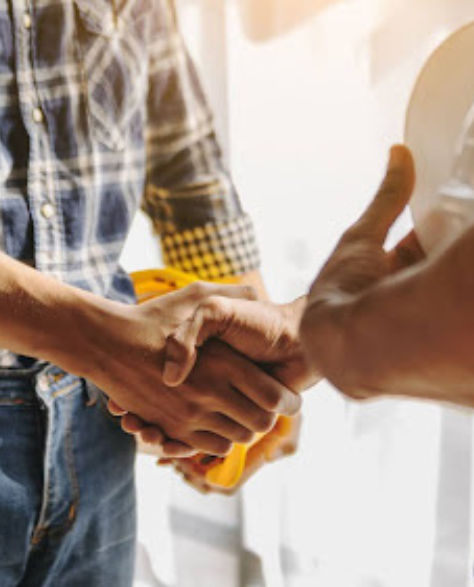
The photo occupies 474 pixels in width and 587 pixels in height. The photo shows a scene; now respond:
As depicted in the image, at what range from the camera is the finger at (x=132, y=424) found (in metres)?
0.95

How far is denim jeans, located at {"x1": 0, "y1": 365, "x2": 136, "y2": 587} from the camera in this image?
92cm

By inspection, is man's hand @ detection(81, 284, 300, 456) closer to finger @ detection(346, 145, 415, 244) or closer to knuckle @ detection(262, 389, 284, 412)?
knuckle @ detection(262, 389, 284, 412)

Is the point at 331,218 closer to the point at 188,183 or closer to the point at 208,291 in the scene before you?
the point at 188,183

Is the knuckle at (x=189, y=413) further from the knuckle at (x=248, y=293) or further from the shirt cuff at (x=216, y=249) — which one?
the shirt cuff at (x=216, y=249)

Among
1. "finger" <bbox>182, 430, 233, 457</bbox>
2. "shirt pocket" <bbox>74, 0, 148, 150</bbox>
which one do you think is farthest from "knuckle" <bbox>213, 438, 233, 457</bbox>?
"shirt pocket" <bbox>74, 0, 148, 150</bbox>

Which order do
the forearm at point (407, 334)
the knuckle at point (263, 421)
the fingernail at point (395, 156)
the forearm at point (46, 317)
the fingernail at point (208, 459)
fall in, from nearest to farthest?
the forearm at point (407, 334), the fingernail at point (395, 156), the forearm at point (46, 317), the knuckle at point (263, 421), the fingernail at point (208, 459)

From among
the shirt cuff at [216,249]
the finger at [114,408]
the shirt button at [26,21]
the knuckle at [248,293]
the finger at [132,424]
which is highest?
the shirt button at [26,21]

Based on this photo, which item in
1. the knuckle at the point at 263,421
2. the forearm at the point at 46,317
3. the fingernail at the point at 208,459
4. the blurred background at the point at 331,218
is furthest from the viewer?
the blurred background at the point at 331,218

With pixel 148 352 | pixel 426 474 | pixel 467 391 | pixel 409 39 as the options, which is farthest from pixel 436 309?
pixel 426 474

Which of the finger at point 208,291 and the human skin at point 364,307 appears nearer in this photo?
the human skin at point 364,307

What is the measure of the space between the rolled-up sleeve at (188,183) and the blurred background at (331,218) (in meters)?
0.27

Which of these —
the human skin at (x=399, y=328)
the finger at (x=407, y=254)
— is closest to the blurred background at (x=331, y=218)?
the finger at (x=407, y=254)

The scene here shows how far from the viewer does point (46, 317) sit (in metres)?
0.86

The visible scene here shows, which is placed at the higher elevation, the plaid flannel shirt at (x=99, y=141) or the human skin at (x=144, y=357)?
the plaid flannel shirt at (x=99, y=141)
